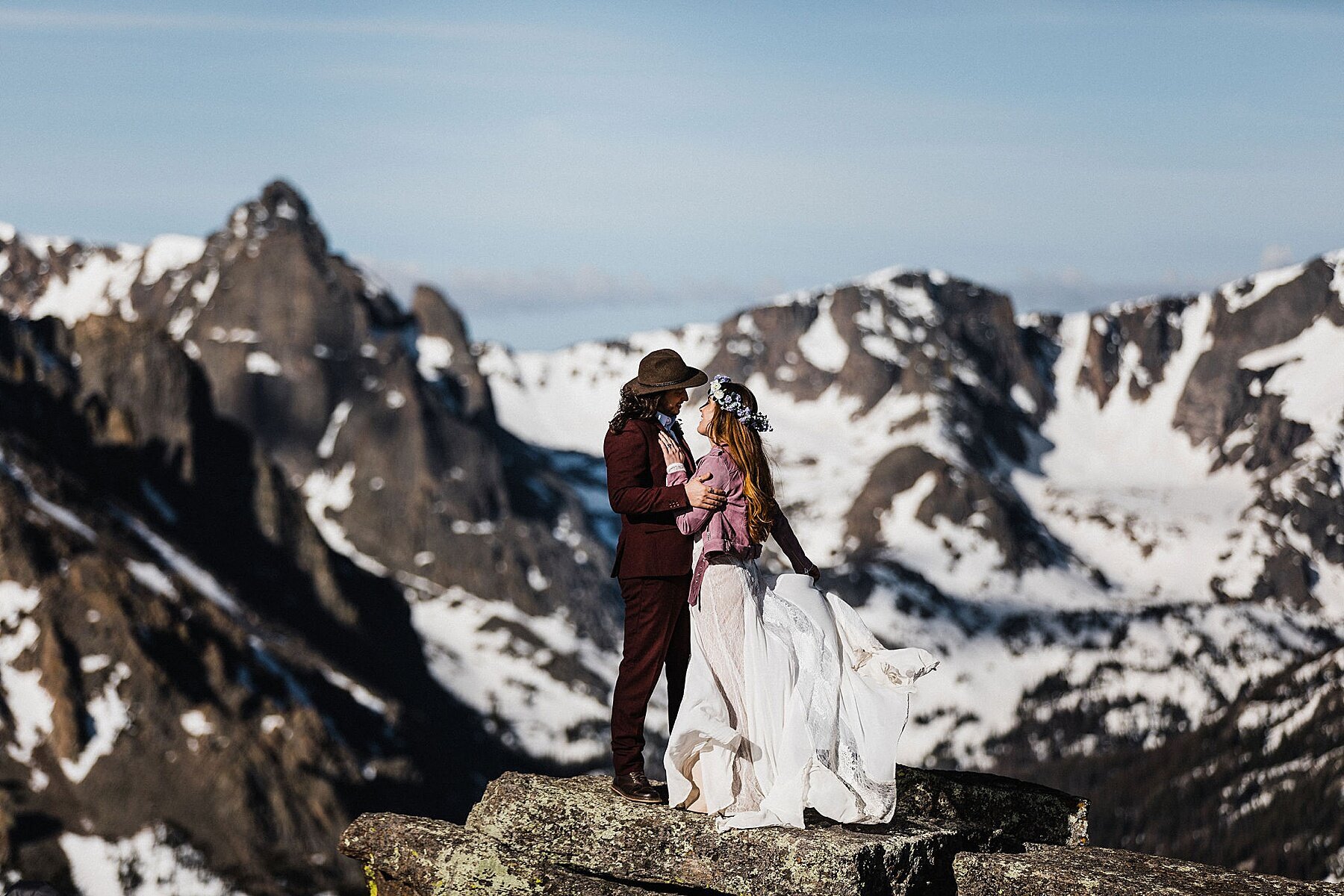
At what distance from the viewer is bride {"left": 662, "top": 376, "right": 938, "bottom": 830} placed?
71.2 ft

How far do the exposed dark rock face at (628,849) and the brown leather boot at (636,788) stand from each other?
223 millimetres

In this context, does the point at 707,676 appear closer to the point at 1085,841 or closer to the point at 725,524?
the point at 725,524

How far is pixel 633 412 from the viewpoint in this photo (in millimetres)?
23047

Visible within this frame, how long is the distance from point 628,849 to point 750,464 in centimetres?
567

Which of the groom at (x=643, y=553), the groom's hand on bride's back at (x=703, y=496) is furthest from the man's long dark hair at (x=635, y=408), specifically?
the groom's hand on bride's back at (x=703, y=496)

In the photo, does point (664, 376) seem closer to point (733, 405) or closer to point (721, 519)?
point (733, 405)

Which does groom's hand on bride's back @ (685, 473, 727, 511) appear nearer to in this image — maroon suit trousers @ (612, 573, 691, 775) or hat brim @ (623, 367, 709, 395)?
maroon suit trousers @ (612, 573, 691, 775)

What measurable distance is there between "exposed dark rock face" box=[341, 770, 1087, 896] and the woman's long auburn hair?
4.25 meters

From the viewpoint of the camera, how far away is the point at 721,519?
22.6 meters

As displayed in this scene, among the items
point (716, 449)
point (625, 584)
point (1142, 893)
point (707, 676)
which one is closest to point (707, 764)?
point (707, 676)

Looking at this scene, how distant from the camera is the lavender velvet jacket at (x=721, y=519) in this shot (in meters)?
22.5

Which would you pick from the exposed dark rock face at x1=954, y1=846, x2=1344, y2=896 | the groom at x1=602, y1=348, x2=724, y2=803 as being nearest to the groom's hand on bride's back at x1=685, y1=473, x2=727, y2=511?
the groom at x1=602, y1=348, x2=724, y2=803

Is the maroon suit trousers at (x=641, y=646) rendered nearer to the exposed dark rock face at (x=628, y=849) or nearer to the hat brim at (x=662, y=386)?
the exposed dark rock face at (x=628, y=849)

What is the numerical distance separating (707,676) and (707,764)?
1283 mm
